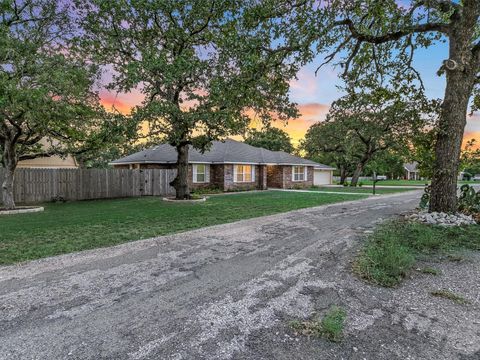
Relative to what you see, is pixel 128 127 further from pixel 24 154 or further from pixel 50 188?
pixel 50 188

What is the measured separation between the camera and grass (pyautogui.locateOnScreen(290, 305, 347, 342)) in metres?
2.61

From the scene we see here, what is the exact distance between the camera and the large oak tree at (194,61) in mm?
8125

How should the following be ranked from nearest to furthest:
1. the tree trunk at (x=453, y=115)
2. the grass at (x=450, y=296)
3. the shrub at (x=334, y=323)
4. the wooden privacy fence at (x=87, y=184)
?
the shrub at (x=334, y=323) → the grass at (x=450, y=296) → the tree trunk at (x=453, y=115) → the wooden privacy fence at (x=87, y=184)

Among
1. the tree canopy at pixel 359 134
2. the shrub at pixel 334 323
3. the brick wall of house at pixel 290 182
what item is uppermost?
the tree canopy at pixel 359 134

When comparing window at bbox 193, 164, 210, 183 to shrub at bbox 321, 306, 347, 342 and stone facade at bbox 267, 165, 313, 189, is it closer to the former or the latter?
stone facade at bbox 267, 165, 313, 189

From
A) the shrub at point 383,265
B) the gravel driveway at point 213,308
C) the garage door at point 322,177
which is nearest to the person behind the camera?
the gravel driveway at point 213,308

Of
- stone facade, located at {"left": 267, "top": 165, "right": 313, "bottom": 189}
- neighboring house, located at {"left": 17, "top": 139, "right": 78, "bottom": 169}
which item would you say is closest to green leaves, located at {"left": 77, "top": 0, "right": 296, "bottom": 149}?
neighboring house, located at {"left": 17, "top": 139, "right": 78, "bottom": 169}

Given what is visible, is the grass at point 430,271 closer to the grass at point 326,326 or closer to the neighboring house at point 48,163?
the grass at point 326,326

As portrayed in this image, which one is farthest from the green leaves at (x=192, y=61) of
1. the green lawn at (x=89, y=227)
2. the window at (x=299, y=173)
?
the window at (x=299, y=173)

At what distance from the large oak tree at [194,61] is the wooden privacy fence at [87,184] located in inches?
197

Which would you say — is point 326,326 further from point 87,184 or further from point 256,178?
point 256,178

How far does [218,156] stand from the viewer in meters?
21.6

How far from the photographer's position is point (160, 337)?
8.45 feet

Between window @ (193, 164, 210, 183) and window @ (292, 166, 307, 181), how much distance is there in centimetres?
866
